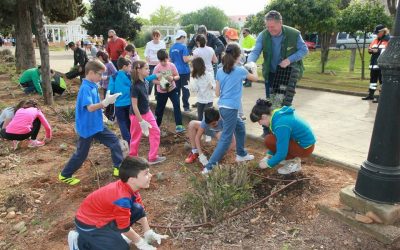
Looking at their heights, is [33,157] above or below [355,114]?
below

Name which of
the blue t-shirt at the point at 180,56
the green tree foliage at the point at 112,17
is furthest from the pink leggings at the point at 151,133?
the green tree foliage at the point at 112,17

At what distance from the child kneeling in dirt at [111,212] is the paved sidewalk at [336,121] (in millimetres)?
2752

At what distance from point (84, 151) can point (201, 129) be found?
4.77ft

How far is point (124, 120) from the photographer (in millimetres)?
5602

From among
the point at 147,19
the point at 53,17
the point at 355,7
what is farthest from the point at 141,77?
the point at 147,19

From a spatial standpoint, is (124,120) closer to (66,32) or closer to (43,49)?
(43,49)

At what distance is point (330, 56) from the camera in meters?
24.8

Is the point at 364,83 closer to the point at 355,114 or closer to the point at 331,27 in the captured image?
the point at 331,27

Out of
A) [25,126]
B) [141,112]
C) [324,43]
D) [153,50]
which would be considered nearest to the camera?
[141,112]

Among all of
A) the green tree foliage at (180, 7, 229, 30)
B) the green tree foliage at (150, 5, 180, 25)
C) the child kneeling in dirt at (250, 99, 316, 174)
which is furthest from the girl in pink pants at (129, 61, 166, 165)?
the green tree foliage at (150, 5, 180, 25)

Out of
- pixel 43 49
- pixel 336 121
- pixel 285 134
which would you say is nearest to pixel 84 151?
pixel 285 134

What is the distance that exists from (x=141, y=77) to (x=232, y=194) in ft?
7.10

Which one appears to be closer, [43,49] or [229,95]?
[229,95]

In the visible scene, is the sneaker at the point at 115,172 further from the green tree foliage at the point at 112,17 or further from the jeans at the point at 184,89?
the green tree foliage at the point at 112,17
